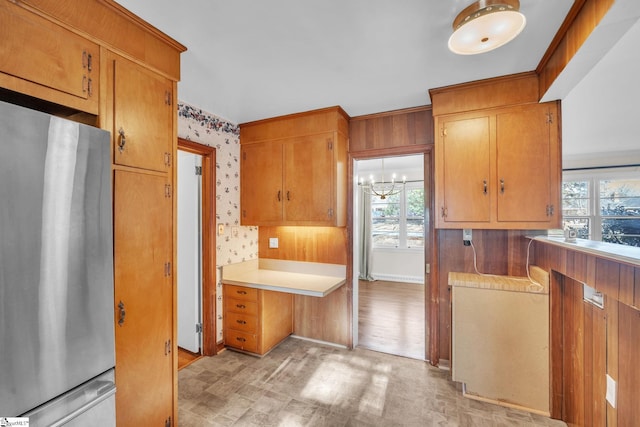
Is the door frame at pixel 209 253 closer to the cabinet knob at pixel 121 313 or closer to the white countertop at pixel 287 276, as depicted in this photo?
the white countertop at pixel 287 276

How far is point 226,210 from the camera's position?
3092 mm

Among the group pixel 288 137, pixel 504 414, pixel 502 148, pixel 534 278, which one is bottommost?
pixel 504 414

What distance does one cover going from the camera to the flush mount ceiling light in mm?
1297

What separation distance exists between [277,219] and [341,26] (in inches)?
77.3

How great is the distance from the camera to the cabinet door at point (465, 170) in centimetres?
223

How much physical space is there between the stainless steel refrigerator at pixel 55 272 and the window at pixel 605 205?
6321mm

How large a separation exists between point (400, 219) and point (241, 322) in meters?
4.40

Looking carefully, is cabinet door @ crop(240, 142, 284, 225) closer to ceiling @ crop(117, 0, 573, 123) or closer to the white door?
the white door

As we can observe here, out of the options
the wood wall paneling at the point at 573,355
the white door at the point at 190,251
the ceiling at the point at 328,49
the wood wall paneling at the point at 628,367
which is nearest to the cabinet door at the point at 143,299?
the ceiling at the point at 328,49

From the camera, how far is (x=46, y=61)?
1177 millimetres

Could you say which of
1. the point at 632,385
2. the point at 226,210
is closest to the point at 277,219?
the point at 226,210

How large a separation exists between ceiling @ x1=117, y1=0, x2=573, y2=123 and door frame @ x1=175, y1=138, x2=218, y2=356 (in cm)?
67

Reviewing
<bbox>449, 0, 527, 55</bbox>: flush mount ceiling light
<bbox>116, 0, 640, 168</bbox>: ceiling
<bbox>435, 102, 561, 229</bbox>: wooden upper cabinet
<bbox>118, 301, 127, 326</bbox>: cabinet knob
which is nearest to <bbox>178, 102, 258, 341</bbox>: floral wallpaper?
<bbox>116, 0, 640, 168</bbox>: ceiling

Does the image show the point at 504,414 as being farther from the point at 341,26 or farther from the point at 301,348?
the point at 341,26
